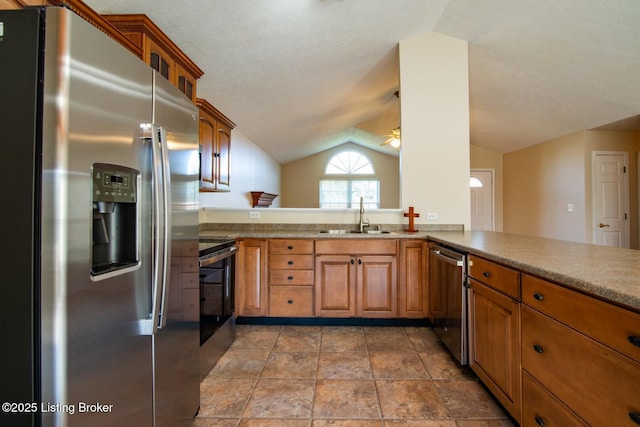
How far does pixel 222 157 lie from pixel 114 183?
222 cm

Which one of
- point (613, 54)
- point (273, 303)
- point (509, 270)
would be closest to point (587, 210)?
point (613, 54)

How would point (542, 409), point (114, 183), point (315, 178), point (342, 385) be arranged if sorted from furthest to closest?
point (315, 178) → point (342, 385) → point (542, 409) → point (114, 183)

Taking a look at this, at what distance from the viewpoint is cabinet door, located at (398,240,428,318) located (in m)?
2.71

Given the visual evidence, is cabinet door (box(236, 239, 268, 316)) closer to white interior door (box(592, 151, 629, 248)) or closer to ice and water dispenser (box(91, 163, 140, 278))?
ice and water dispenser (box(91, 163, 140, 278))

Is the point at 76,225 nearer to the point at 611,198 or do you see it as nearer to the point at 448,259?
the point at 448,259

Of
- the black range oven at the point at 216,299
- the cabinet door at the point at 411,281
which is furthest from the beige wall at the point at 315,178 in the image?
the black range oven at the point at 216,299

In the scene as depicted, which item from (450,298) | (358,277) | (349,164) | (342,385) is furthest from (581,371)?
(349,164)

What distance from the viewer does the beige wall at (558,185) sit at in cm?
466

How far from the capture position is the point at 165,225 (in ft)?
3.59

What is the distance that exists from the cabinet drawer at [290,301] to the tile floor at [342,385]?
0.22 meters

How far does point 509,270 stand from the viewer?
56.7 inches

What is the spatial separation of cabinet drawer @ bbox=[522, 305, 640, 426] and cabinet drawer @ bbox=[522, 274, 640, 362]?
0.10 feet

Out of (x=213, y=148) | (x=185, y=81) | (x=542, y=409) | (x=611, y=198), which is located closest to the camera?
(x=542, y=409)

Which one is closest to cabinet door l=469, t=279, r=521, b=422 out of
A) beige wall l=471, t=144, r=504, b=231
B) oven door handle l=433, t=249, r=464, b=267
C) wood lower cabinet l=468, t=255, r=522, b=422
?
wood lower cabinet l=468, t=255, r=522, b=422
